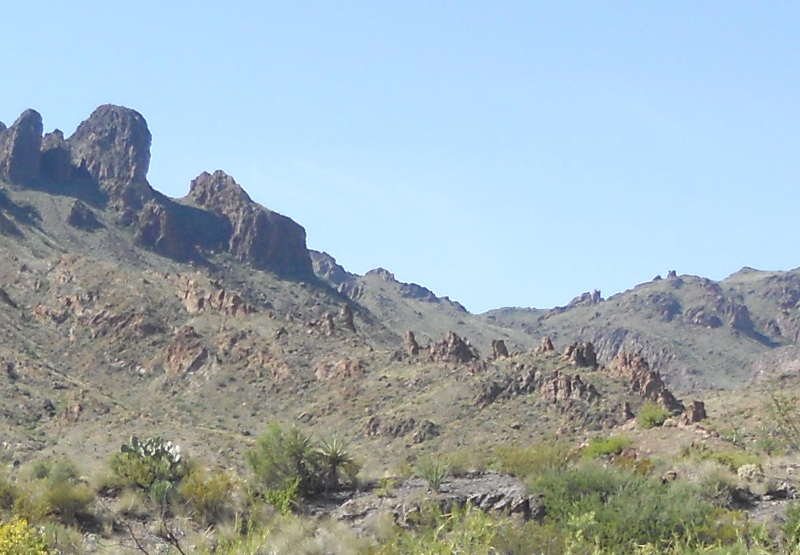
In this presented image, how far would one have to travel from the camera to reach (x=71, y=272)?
99.6 metres

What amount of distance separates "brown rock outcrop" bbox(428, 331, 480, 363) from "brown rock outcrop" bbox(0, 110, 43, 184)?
8561cm

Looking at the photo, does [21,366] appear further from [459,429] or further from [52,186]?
[52,186]

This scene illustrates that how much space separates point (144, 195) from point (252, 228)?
1706 cm

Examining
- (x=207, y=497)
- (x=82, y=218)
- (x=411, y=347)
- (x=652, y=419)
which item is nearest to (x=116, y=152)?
(x=82, y=218)

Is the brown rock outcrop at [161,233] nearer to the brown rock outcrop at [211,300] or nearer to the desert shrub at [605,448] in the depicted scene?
the brown rock outcrop at [211,300]

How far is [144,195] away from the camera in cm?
14825

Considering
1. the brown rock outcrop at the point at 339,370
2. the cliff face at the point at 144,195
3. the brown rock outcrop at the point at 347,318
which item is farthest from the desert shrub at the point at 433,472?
the cliff face at the point at 144,195

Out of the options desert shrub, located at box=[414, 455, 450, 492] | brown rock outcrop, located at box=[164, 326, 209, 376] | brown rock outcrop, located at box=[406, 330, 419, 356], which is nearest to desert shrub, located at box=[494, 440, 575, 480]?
desert shrub, located at box=[414, 455, 450, 492]

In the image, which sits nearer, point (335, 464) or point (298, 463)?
point (298, 463)

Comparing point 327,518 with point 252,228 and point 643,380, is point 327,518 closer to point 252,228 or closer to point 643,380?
point 643,380

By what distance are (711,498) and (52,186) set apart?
13795cm

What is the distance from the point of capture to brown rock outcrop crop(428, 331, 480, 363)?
7731 cm

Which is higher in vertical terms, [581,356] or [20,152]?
[20,152]

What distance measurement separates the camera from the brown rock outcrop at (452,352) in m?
77.3
